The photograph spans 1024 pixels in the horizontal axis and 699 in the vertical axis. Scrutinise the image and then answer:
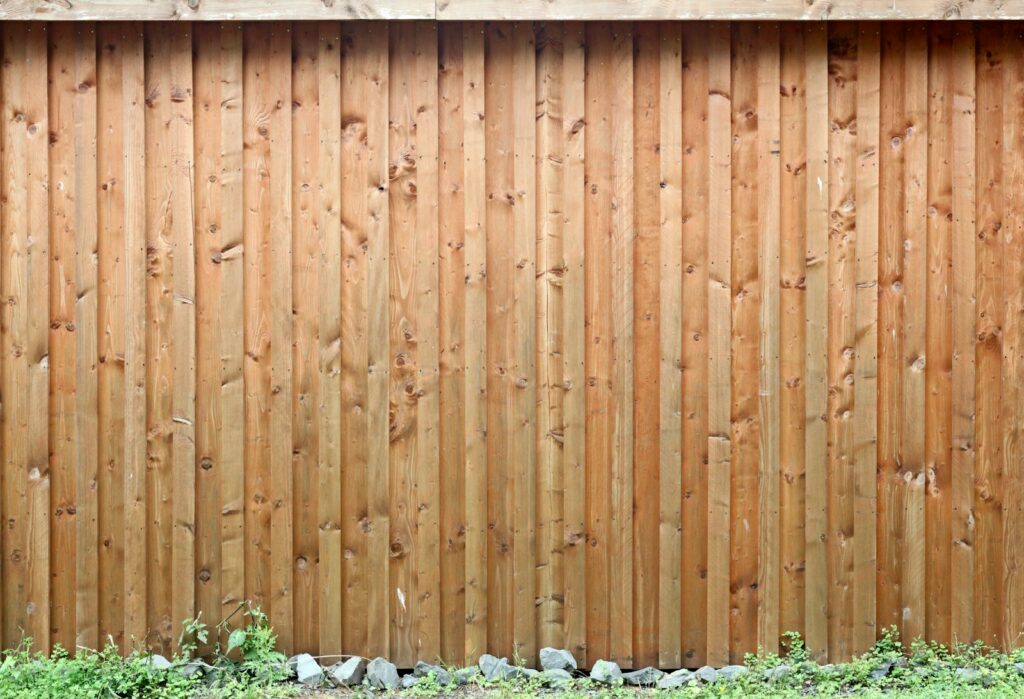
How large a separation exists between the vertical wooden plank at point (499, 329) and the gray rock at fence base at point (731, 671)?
97cm

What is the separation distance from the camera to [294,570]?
4.03m

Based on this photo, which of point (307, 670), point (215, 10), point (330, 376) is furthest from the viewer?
point (330, 376)

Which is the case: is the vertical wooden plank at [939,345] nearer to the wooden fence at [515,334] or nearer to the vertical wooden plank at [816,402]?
the wooden fence at [515,334]

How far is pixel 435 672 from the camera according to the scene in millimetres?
3947

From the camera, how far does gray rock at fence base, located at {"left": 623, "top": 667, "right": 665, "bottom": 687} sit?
3984 mm

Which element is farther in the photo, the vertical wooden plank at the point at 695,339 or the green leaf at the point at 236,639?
the vertical wooden plank at the point at 695,339

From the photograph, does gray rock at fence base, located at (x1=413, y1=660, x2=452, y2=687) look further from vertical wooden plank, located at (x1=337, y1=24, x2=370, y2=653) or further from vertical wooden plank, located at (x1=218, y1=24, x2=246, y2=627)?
vertical wooden plank, located at (x1=218, y1=24, x2=246, y2=627)

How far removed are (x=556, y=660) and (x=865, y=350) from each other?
2.01 metres

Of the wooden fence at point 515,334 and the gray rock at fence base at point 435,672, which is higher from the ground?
the wooden fence at point 515,334

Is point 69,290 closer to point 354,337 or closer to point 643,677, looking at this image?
point 354,337

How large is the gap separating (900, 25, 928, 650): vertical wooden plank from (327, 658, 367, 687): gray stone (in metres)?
2.53

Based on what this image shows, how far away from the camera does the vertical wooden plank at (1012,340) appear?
13.3ft

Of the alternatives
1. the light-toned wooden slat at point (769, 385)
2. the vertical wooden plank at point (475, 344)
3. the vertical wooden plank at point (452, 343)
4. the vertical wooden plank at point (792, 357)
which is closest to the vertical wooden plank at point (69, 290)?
the vertical wooden plank at point (452, 343)

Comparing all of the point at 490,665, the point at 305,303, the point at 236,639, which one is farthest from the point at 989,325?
the point at 236,639
